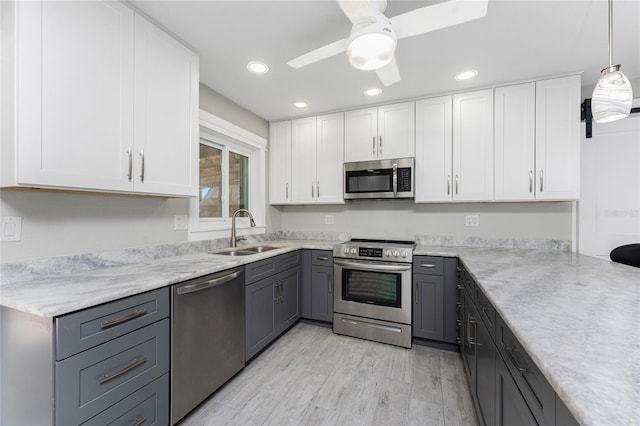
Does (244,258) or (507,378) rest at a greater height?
(244,258)

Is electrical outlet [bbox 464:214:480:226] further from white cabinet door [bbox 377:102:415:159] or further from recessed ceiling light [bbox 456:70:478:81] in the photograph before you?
recessed ceiling light [bbox 456:70:478:81]

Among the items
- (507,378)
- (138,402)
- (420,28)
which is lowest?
(138,402)

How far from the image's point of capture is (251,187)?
3418 millimetres

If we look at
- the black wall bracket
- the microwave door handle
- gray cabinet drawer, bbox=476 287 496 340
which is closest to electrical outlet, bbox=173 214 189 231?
the microwave door handle

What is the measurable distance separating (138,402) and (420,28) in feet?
7.50

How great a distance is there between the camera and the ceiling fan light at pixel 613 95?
1.23 metres

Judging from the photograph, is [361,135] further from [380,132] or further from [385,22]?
[385,22]

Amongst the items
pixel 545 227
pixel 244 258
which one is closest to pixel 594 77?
pixel 545 227

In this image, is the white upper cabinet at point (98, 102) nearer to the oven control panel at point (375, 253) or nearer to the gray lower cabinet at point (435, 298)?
the oven control panel at point (375, 253)

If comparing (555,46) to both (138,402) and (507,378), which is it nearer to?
(507,378)

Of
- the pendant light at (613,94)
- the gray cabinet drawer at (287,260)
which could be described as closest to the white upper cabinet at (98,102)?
the gray cabinet drawer at (287,260)

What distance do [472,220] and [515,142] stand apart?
2.80 ft

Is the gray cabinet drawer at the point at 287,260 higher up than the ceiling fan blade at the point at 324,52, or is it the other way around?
the ceiling fan blade at the point at 324,52

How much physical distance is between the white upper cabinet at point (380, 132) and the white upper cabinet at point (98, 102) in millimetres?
1748
